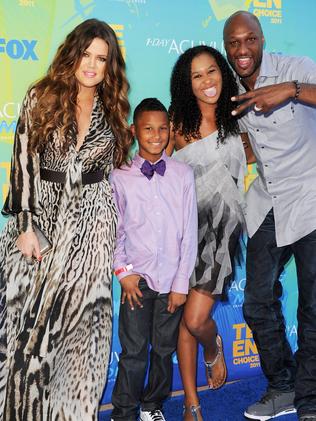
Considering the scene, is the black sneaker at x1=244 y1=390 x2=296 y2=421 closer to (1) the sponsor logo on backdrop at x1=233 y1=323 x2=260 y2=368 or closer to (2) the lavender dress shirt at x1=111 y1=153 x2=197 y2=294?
(1) the sponsor logo on backdrop at x1=233 y1=323 x2=260 y2=368

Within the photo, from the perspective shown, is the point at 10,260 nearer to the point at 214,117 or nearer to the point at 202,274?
the point at 202,274

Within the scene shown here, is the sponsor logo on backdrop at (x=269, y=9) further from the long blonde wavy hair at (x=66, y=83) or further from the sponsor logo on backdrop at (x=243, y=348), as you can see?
the sponsor logo on backdrop at (x=243, y=348)

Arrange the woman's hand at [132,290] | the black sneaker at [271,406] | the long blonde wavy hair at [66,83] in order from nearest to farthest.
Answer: the long blonde wavy hair at [66,83], the woman's hand at [132,290], the black sneaker at [271,406]

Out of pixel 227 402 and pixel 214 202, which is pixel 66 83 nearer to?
pixel 214 202

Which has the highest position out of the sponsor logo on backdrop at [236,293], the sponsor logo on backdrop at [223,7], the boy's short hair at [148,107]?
the sponsor logo on backdrop at [223,7]

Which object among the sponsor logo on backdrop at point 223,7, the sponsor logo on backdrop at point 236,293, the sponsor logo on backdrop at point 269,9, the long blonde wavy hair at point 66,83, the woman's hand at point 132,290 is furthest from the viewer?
the sponsor logo on backdrop at point 236,293

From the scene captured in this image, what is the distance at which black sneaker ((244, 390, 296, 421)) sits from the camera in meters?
3.19

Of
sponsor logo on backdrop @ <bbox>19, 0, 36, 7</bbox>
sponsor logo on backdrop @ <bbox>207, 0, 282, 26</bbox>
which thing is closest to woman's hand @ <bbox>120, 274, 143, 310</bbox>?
sponsor logo on backdrop @ <bbox>19, 0, 36, 7</bbox>

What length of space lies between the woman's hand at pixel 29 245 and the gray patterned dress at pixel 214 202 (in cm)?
84

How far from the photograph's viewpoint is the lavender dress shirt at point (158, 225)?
285cm

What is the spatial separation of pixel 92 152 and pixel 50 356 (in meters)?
0.94

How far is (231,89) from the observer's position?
3.06 m

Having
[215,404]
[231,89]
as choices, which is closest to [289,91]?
[231,89]

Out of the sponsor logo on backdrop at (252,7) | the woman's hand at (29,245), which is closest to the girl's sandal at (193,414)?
the woman's hand at (29,245)
